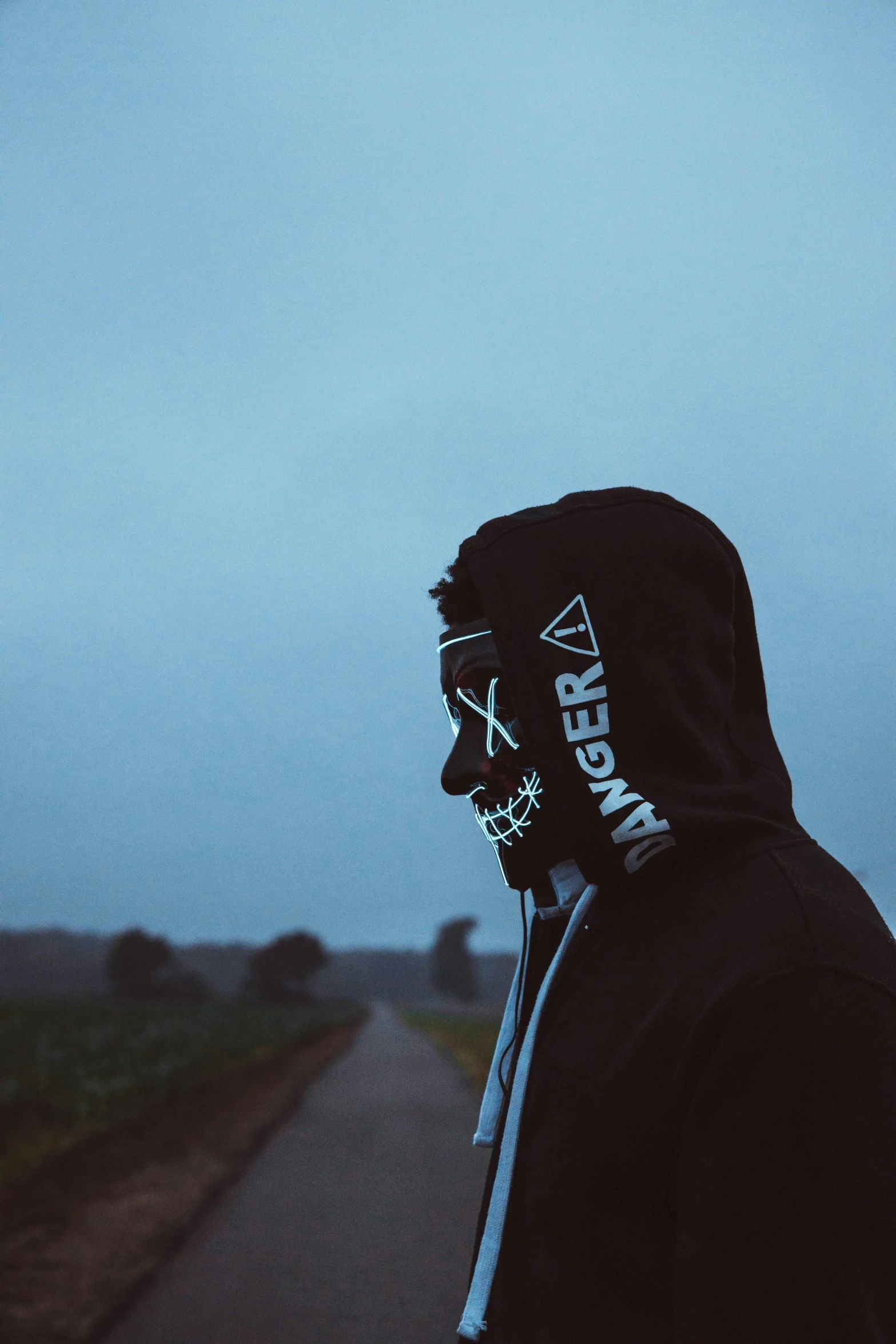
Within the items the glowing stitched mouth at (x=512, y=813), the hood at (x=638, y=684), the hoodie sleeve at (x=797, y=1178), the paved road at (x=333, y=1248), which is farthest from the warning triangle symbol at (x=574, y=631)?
the paved road at (x=333, y=1248)

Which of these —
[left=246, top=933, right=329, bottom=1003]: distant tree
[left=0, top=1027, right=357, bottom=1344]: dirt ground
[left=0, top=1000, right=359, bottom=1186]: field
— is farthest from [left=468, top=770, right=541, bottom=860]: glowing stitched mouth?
[left=246, top=933, right=329, bottom=1003]: distant tree

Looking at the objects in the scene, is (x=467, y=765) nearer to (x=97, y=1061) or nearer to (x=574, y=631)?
(x=574, y=631)

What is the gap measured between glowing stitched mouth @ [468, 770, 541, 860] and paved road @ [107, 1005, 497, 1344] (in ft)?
15.7

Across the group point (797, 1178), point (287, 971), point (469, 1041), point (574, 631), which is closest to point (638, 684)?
point (574, 631)

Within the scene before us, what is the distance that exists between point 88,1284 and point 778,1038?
21.9ft

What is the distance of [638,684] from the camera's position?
5.67 ft

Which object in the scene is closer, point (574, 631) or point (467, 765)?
point (574, 631)

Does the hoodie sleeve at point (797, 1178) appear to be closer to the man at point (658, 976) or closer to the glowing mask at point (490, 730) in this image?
the man at point (658, 976)

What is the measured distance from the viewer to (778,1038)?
126 cm

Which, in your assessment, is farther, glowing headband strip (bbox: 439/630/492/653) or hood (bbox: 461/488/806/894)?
glowing headband strip (bbox: 439/630/492/653)

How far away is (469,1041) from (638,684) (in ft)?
118

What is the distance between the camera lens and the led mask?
1988 mm

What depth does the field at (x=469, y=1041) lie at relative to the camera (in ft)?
74.1

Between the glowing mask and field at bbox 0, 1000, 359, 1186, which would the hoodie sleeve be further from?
field at bbox 0, 1000, 359, 1186
